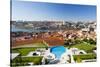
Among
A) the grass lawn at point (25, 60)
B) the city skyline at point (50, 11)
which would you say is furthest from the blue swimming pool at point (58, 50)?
the city skyline at point (50, 11)

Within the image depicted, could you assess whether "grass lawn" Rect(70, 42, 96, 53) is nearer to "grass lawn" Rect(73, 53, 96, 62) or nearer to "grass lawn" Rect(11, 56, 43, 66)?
"grass lawn" Rect(73, 53, 96, 62)

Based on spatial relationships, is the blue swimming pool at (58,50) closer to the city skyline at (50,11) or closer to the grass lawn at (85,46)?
the grass lawn at (85,46)

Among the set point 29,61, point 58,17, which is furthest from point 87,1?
point 29,61

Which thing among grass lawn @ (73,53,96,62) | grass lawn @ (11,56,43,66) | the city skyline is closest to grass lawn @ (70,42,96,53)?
grass lawn @ (73,53,96,62)
